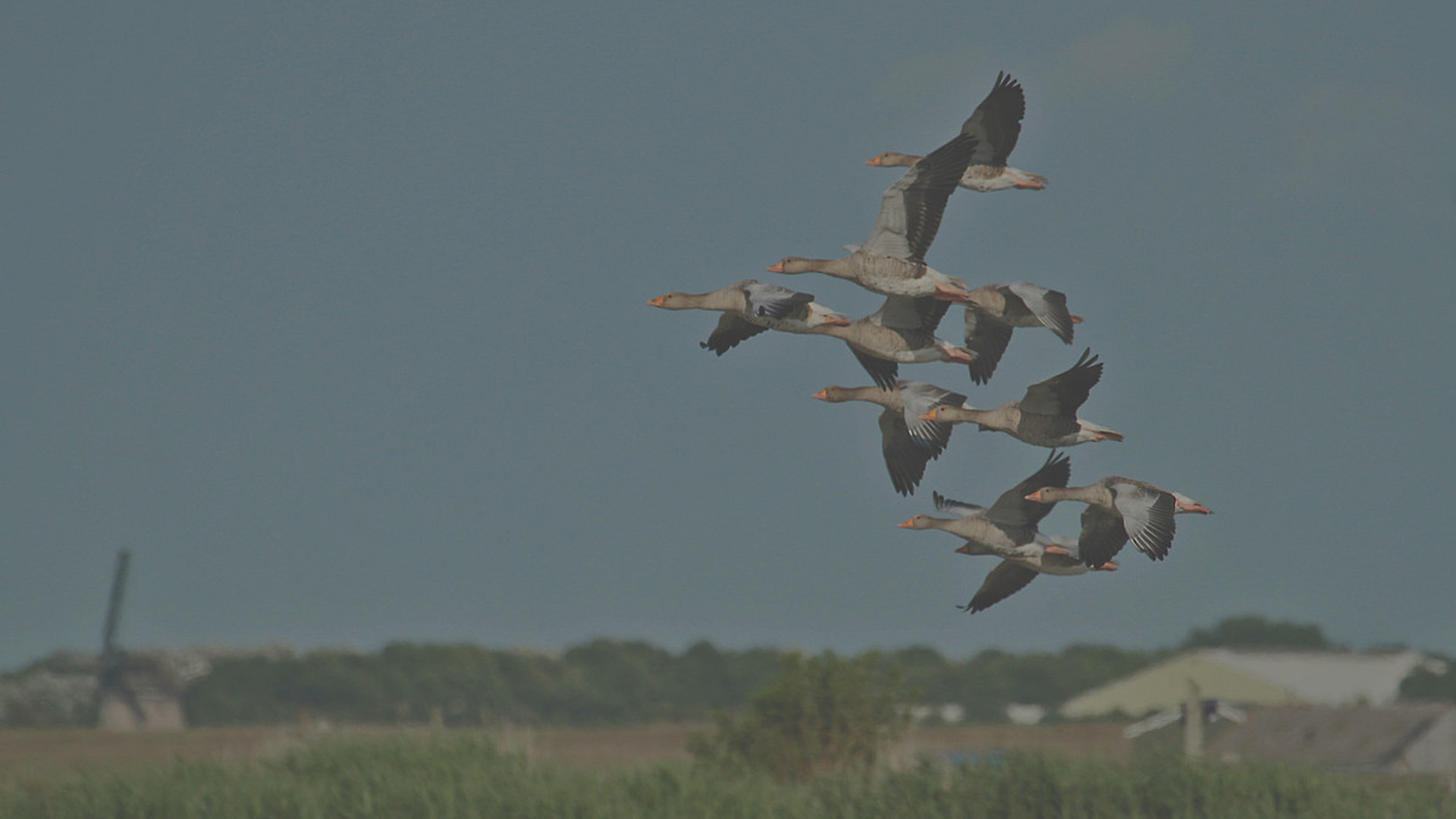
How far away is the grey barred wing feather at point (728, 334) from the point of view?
719 cm

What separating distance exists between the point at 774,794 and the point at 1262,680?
65350 millimetres

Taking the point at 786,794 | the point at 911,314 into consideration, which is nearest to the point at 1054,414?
the point at 911,314

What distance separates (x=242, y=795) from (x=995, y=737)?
6997cm

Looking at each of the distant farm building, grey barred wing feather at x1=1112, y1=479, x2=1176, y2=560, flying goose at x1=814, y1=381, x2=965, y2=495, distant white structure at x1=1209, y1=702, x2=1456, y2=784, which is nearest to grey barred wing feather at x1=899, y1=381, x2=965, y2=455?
flying goose at x1=814, y1=381, x2=965, y2=495

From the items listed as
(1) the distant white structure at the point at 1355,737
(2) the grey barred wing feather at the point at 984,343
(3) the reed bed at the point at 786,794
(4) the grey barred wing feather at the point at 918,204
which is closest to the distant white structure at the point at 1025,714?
(1) the distant white structure at the point at 1355,737

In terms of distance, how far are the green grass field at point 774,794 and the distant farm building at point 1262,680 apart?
2169 inches

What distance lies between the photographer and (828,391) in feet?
22.1

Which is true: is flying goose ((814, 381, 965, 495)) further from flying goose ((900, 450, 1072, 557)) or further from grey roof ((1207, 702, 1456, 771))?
grey roof ((1207, 702, 1456, 771))

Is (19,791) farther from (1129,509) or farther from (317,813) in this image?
(1129,509)

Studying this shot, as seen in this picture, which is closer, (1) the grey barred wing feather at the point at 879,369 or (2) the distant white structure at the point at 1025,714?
(1) the grey barred wing feather at the point at 879,369

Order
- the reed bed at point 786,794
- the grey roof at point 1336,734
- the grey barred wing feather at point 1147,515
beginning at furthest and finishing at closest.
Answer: the grey roof at point 1336,734, the reed bed at point 786,794, the grey barred wing feather at point 1147,515

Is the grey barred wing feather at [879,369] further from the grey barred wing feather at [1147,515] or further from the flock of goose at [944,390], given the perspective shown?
the grey barred wing feather at [1147,515]

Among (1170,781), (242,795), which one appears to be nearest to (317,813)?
(242,795)

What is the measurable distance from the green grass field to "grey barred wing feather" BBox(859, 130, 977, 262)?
1045 inches
